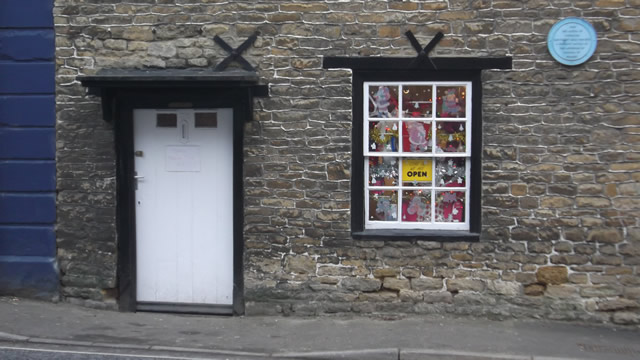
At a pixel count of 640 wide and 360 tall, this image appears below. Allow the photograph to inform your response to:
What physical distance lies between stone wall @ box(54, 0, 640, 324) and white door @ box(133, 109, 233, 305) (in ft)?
1.04

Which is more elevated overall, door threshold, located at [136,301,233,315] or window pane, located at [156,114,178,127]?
window pane, located at [156,114,178,127]

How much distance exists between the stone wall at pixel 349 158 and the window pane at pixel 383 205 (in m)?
0.33

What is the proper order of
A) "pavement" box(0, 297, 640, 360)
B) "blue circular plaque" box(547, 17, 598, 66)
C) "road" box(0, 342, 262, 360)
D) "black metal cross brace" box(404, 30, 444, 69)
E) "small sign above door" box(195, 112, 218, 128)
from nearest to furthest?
"road" box(0, 342, 262, 360)
"pavement" box(0, 297, 640, 360)
"blue circular plaque" box(547, 17, 598, 66)
"black metal cross brace" box(404, 30, 444, 69)
"small sign above door" box(195, 112, 218, 128)

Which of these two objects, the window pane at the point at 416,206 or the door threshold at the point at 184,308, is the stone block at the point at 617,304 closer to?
the window pane at the point at 416,206

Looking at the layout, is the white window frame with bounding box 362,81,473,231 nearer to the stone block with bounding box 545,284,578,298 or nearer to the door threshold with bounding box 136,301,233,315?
the stone block with bounding box 545,284,578,298

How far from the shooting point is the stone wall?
7289mm

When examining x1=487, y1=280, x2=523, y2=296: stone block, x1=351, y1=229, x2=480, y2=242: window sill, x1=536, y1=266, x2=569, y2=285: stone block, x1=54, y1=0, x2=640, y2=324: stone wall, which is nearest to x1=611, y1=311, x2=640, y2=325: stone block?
x1=54, y1=0, x2=640, y2=324: stone wall

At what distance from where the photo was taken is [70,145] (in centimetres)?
776

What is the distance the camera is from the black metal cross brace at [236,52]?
24.6 feet

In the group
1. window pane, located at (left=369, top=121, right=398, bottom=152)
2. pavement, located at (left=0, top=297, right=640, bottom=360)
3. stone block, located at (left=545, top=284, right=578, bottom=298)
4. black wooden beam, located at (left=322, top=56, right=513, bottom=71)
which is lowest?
pavement, located at (left=0, top=297, right=640, bottom=360)

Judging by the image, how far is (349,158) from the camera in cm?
752

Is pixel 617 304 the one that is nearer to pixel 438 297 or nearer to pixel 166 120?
pixel 438 297

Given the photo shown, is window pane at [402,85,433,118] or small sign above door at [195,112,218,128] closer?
window pane at [402,85,433,118]

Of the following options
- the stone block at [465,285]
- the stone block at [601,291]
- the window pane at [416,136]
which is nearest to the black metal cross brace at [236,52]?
the window pane at [416,136]
